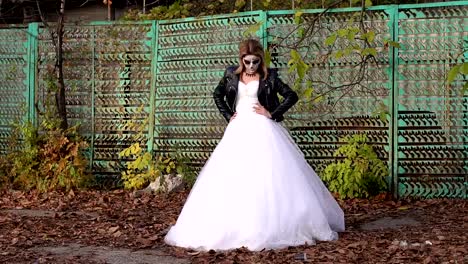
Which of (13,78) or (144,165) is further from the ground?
(13,78)

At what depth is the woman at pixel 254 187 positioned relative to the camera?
661 cm

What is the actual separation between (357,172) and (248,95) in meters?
2.64

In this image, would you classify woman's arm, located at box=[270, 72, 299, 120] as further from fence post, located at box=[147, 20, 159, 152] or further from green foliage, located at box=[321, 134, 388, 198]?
fence post, located at box=[147, 20, 159, 152]

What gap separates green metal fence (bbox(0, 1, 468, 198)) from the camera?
941 cm

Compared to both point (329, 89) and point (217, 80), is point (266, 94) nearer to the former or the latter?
point (329, 89)

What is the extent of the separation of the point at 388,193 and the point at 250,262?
3.98 m

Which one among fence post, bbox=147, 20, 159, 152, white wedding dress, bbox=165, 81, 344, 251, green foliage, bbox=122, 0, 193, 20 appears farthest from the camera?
green foliage, bbox=122, 0, 193, 20

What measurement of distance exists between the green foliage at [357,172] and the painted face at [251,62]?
8.89 ft

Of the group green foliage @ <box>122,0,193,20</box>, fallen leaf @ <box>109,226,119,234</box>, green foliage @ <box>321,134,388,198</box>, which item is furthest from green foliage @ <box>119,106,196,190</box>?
fallen leaf @ <box>109,226,119,234</box>

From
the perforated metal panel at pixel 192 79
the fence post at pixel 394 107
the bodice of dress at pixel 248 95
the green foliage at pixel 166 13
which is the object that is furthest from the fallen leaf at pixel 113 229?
the green foliage at pixel 166 13

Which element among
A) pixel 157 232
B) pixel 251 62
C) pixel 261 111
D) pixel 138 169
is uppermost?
pixel 251 62

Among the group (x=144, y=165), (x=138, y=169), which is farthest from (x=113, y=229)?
(x=138, y=169)

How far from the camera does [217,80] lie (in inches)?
410

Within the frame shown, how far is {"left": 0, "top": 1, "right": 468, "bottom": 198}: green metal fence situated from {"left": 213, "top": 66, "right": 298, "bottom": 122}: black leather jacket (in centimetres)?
207
